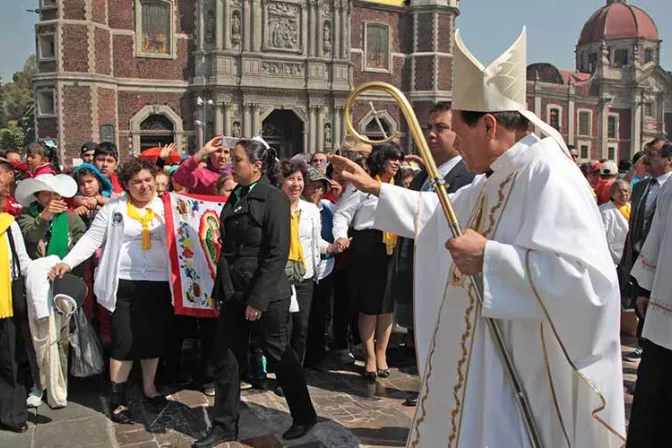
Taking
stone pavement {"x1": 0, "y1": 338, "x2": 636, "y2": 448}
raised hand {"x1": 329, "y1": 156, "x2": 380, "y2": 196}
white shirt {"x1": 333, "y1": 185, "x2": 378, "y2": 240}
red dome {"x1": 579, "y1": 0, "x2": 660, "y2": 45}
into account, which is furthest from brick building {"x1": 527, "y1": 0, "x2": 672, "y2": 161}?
raised hand {"x1": 329, "y1": 156, "x2": 380, "y2": 196}

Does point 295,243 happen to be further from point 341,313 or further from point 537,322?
point 537,322

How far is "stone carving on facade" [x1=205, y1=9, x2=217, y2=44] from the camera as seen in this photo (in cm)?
2584

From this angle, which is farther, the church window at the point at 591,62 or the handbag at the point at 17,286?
the church window at the point at 591,62

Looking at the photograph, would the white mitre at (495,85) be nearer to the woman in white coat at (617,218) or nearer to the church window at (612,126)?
the woman in white coat at (617,218)

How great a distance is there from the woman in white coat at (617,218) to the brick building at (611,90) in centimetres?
3237

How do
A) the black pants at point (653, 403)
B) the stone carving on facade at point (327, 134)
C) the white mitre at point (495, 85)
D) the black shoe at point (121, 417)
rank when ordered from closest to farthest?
1. the white mitre at point (495, 85)
2. the black pants at point (653, 403)
3. the black shoe at point (121, 417)
4. the stone carving on facade at point (327, 134)

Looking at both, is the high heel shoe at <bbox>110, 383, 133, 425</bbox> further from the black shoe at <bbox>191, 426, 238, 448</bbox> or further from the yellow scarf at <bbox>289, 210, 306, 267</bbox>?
the yellow scarf at <bbox>289, 210, 306, 267</bbox>

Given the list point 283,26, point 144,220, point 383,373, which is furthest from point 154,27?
point 383,373

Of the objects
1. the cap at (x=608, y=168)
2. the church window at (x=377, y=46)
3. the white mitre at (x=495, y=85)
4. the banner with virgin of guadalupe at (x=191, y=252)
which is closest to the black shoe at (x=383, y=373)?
the banner with virgin of guadalupe at (x=191, y=252)

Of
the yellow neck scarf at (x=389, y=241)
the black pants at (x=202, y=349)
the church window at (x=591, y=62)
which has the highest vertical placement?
the church window at (x=591, y=62)

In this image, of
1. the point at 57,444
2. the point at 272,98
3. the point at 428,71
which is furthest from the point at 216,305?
the point at 428,71

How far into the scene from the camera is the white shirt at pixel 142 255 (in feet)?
14.5

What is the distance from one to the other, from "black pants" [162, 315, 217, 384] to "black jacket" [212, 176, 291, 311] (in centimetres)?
104

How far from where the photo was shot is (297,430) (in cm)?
404
